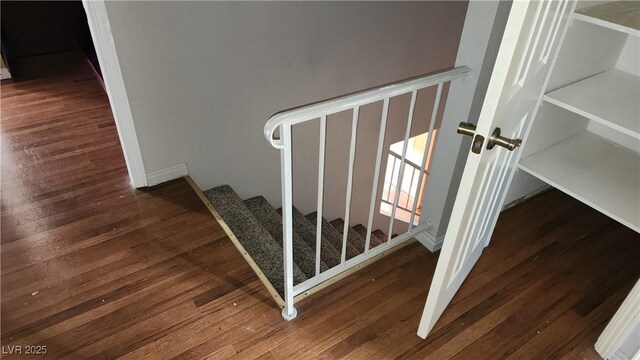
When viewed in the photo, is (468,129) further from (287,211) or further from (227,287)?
(227,287)

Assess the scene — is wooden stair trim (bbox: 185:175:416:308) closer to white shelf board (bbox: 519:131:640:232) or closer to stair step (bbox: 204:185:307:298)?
stair step (bbox: 204:185:307:298)

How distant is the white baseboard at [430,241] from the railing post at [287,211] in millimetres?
770

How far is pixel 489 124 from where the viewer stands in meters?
1.20

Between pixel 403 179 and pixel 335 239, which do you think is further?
pixel 403 179

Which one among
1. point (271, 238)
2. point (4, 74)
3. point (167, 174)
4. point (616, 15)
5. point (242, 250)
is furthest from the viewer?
point (4, 74)

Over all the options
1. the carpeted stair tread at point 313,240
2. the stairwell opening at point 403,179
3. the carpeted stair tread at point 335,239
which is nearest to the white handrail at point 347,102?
the carpeted stair tread at point 313,240

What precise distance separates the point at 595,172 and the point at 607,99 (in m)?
0.34

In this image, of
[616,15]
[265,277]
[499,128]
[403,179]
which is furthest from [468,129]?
[403,179]

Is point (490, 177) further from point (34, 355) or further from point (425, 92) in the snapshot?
point (425, 92)

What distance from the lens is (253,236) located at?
243cm

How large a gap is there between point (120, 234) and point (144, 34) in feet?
3.32

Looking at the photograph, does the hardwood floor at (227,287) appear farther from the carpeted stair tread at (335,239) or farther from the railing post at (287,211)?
the carpeted stair tread at (335,239)

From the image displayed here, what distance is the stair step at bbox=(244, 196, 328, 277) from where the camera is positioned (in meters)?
2.59

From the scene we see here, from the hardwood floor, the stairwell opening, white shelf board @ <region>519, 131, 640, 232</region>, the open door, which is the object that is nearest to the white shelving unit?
white shelf board @ <region>519, 131, 640, 232</region>
